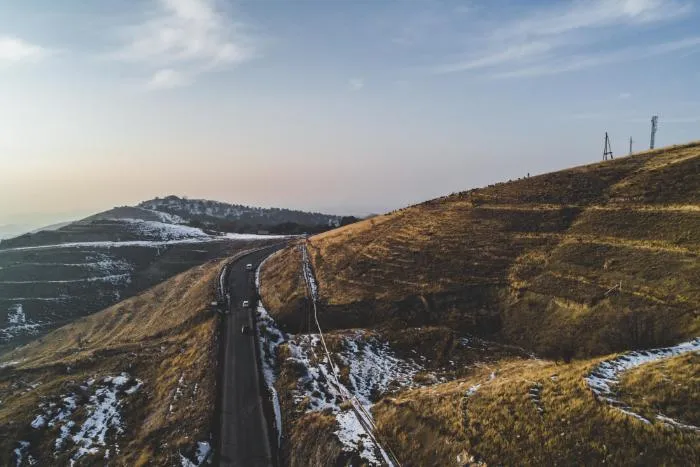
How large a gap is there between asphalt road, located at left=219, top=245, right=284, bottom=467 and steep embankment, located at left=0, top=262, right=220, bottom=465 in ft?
4.52

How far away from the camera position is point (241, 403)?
34.0 meters

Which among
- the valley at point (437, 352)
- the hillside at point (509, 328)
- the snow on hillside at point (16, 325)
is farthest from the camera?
the snow on hillside at point (16, 325)

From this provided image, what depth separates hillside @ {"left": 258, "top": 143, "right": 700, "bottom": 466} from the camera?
20.3 meters

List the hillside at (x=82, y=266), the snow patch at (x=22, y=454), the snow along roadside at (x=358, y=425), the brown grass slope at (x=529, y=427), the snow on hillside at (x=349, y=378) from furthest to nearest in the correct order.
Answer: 1. the hillside at (x=82, y=266)
2. the snow patch at (x=22, y=454)
3. the snow on hillside at (x=349, y=378)
4. the snow along roadside at (x=358, y=425)
5. the brown grass slope at (x=529, y=427)

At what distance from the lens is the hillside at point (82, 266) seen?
8931 centimetres

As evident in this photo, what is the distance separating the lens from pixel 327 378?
35.4 m

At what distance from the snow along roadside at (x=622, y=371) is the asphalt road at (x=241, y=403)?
767 inches

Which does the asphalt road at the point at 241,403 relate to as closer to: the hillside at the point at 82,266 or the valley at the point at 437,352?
the valley at the point at 437,352

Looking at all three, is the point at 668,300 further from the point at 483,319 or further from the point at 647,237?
the point at 483,319

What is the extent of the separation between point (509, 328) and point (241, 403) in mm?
24023

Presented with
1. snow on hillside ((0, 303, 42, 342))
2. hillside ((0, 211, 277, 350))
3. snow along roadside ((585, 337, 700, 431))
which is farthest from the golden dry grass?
snow on hillside ((0, 303, 42, 342))

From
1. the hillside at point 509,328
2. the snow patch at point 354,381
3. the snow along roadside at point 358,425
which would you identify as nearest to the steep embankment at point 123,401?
the hillside at point 509,328

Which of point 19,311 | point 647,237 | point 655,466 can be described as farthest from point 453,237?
point 19,311

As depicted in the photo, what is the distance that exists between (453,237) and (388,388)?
2638cm
